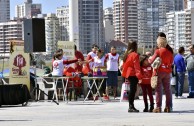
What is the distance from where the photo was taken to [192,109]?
19766 mm

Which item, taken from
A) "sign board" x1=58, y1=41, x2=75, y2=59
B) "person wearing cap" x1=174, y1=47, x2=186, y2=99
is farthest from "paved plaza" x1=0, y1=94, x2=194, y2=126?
"sign board" x1=58, y1=41, x2=75, y2=59

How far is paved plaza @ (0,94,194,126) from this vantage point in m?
15.3

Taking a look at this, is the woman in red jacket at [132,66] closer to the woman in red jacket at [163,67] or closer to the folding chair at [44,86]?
the woman in red jacket at [163,67]

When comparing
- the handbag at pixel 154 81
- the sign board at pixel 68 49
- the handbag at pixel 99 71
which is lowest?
the handbag at pixel 99 71

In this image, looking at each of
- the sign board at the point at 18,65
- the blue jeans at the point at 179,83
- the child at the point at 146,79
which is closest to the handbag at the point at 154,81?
the child at the point at 146,79

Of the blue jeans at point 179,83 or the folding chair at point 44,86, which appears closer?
the folding chair at point 44,86

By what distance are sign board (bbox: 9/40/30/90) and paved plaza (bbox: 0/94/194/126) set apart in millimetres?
3433

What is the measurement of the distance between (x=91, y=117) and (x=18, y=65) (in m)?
8.21

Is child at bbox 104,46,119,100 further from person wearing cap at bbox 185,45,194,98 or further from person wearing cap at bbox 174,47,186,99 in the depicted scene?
person wearing cap at bbox 185,45,194,98

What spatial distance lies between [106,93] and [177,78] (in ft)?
7.92

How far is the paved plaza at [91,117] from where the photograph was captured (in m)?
15.3

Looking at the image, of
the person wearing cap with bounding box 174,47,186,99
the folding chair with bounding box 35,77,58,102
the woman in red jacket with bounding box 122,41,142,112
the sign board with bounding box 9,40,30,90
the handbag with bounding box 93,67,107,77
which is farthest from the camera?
the person wearing cap with bounding box 174,47,186,99

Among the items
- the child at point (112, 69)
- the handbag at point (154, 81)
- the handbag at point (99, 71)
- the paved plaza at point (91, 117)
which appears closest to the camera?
the paved plaza at point (91, 117)

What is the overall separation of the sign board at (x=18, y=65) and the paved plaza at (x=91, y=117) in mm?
3433
